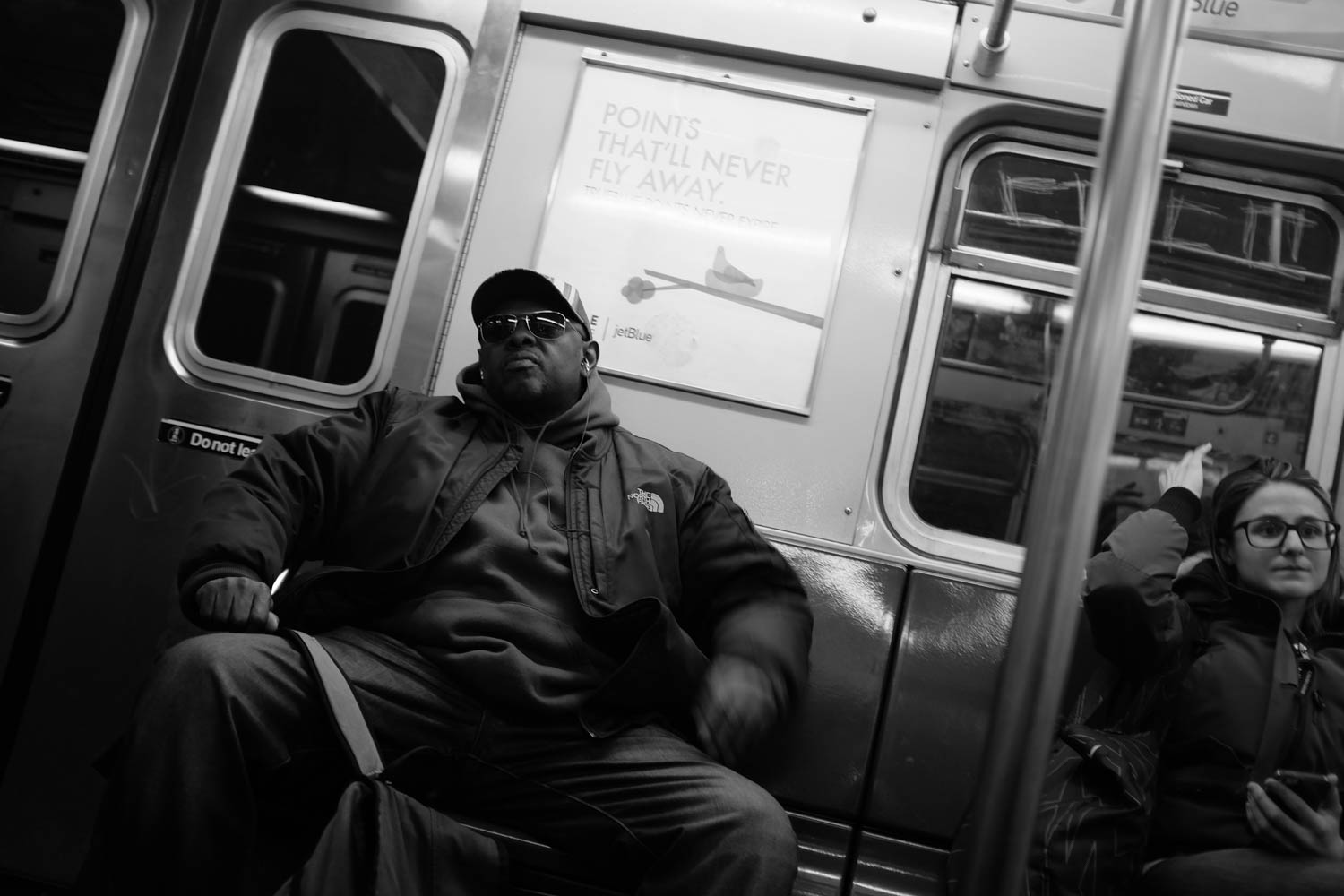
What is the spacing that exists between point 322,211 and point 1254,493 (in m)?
2.65

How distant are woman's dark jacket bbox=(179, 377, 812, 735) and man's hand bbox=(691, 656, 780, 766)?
45 mm

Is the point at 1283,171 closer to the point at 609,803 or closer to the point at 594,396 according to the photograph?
the point at 594,396

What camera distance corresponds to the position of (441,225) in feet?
9.78

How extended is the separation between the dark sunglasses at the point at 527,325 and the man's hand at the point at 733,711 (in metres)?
1.00

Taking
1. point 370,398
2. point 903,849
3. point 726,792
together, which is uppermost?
point 370,398

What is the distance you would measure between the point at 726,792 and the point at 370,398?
4.48 feet

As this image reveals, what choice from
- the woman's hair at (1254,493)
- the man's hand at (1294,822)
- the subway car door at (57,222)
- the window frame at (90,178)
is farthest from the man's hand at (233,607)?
the woman's hair at (1254,493)

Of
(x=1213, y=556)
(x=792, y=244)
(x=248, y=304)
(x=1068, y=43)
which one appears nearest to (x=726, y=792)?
(x=1213, y=556)

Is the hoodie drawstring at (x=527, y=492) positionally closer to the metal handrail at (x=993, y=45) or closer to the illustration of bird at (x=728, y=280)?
the illustration of bird at (x=728, y=280)

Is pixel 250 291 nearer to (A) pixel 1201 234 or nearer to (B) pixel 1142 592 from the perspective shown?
(B) pixel 1142 592

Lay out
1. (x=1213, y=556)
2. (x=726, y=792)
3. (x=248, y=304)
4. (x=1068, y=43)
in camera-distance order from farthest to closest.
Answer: (x=248, y=304) → (x=1068, y=43) → (x=1213, y=556) → (x=726, y=792)

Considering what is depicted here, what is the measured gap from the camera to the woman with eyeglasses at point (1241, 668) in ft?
6.34

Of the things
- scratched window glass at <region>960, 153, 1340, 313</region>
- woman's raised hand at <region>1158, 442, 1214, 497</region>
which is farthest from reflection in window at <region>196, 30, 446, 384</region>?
woman's raised hand at <region>1158, 442, 1214, 497</region>

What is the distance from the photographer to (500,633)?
2.26 meters
